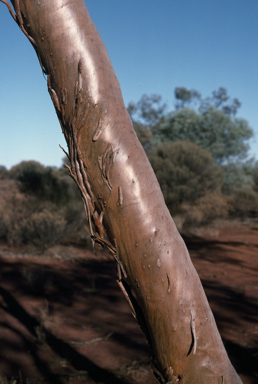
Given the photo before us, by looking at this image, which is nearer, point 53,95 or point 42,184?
point 53,95

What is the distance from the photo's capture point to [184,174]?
1218cm

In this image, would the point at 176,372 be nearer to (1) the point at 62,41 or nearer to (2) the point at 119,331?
(1) the point at 62,41

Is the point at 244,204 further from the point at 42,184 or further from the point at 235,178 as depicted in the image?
the point at 42,184

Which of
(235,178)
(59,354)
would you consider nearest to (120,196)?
(59,354)

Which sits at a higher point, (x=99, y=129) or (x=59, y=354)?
(x=99, y=129)

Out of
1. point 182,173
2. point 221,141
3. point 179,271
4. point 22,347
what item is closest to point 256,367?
point 22,347

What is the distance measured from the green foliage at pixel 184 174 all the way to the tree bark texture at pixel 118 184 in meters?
10.9

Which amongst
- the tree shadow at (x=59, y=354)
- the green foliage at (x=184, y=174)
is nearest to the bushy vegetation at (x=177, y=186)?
the green foliage at (x=184, y=174)

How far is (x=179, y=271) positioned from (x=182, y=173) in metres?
11.2

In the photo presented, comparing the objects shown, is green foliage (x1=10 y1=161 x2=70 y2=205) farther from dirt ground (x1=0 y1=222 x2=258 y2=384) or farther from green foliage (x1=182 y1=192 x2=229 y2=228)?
green foliage (x1=182 y1=192 x2=229 y2=228)

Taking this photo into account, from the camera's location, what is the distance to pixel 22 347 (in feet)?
11.9

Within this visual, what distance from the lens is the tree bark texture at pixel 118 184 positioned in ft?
3.66

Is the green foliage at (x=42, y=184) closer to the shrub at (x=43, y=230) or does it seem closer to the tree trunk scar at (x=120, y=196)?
the shrub at (x=43, y=230)

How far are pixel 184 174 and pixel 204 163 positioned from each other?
1187mm
